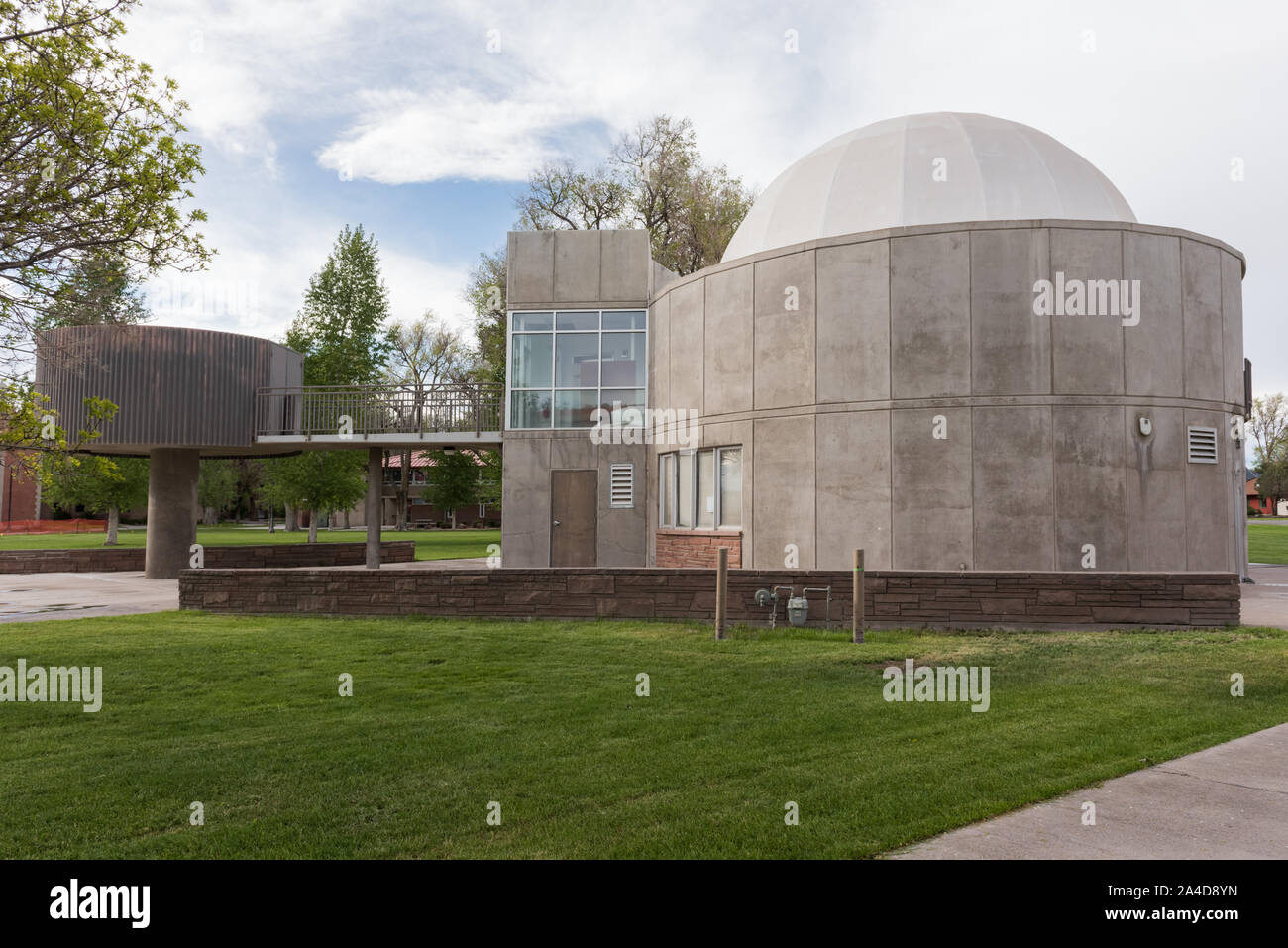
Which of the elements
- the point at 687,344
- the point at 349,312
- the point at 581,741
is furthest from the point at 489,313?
the point at 581,741

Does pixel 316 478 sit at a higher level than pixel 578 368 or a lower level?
lower

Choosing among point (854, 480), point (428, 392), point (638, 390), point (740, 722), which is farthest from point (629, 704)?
point (428, 392)

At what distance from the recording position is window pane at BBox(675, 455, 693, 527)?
18812mm

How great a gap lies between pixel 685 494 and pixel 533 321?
234 inches

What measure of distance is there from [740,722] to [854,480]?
9.56 meters

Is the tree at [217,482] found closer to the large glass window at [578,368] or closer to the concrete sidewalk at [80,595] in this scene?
the concrete sidewalk at [80,595]

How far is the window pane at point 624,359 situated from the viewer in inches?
821

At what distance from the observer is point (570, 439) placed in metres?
21.0

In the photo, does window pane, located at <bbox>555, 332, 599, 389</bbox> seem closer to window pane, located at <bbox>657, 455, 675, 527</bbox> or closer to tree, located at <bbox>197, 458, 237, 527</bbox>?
window pane, located at <bbox>657, 455, 675, 527</bbox>

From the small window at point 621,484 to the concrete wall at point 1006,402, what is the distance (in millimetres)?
4872

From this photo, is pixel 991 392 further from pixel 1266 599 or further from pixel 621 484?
pixel 621 484

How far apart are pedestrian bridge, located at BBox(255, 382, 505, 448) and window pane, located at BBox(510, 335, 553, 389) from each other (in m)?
2.03

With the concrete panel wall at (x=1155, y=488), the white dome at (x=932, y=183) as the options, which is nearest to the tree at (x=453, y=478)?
the white dome at (x=932, y=183)
